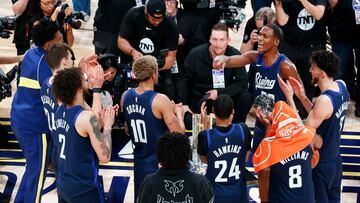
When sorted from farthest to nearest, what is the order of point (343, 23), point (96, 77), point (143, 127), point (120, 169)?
point (343, 23) < point (120, 169) < point (143, 127) < point (96, 77)

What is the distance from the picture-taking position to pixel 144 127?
6.03 m

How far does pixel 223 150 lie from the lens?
5547mm

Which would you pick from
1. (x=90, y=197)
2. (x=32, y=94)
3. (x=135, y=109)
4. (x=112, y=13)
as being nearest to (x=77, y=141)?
(x=90, y=197)

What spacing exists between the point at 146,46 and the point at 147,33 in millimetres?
150

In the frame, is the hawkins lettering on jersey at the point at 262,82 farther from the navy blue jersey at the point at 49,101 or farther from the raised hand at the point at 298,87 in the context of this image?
the navy blue jersey at the point at 49,101

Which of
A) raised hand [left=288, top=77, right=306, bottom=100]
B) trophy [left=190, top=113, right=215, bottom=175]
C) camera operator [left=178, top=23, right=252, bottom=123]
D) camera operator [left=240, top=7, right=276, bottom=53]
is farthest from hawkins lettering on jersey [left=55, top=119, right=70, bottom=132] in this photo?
camera operator [left=240, top=7, right=276, bottom=53]

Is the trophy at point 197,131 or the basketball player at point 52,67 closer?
the basketball player at point 52,67

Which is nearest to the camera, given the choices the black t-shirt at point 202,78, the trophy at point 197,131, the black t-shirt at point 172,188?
the black t-shirt at point 172,188

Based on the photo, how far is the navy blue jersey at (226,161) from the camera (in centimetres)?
555

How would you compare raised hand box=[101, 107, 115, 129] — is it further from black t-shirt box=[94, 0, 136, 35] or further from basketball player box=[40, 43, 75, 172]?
black t-shirt box=[94, 0, 136, 35]

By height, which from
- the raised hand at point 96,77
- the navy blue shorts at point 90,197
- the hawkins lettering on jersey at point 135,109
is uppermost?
the raised hand at point 96,77

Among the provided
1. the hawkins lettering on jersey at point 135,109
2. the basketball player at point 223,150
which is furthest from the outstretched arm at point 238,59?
the basketball player at point 223,150

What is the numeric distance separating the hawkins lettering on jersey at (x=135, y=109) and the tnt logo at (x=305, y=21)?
3097mm

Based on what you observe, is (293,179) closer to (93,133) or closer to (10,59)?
(93,133)
